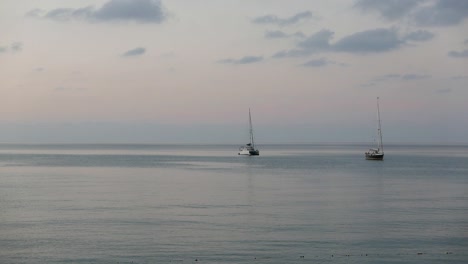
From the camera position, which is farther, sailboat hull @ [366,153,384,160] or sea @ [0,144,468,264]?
sailboat hull @ [366,153,384,160]

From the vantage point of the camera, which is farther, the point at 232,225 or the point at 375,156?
the point at 375,156

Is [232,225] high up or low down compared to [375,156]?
down

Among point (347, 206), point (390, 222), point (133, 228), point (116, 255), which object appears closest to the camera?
point (116, 255)

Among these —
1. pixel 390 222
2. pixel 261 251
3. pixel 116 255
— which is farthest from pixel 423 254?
pixel 116 255

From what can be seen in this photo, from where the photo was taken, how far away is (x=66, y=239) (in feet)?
132

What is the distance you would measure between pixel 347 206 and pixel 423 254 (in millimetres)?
24438

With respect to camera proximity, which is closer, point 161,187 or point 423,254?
point 423,254

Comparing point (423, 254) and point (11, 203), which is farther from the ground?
point (11, 203)

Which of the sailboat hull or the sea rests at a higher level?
the sailboat hull

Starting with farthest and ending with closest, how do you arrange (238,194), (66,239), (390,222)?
1. (238,194)
2. (390,222)
3. (66,239)

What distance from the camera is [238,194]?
73.2m

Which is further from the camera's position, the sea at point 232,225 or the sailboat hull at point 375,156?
the sailboat hull at point 375,156

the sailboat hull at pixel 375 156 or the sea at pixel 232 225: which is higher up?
the sailboat hull at pixel 375 156

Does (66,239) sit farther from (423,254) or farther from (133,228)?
(423,254)
